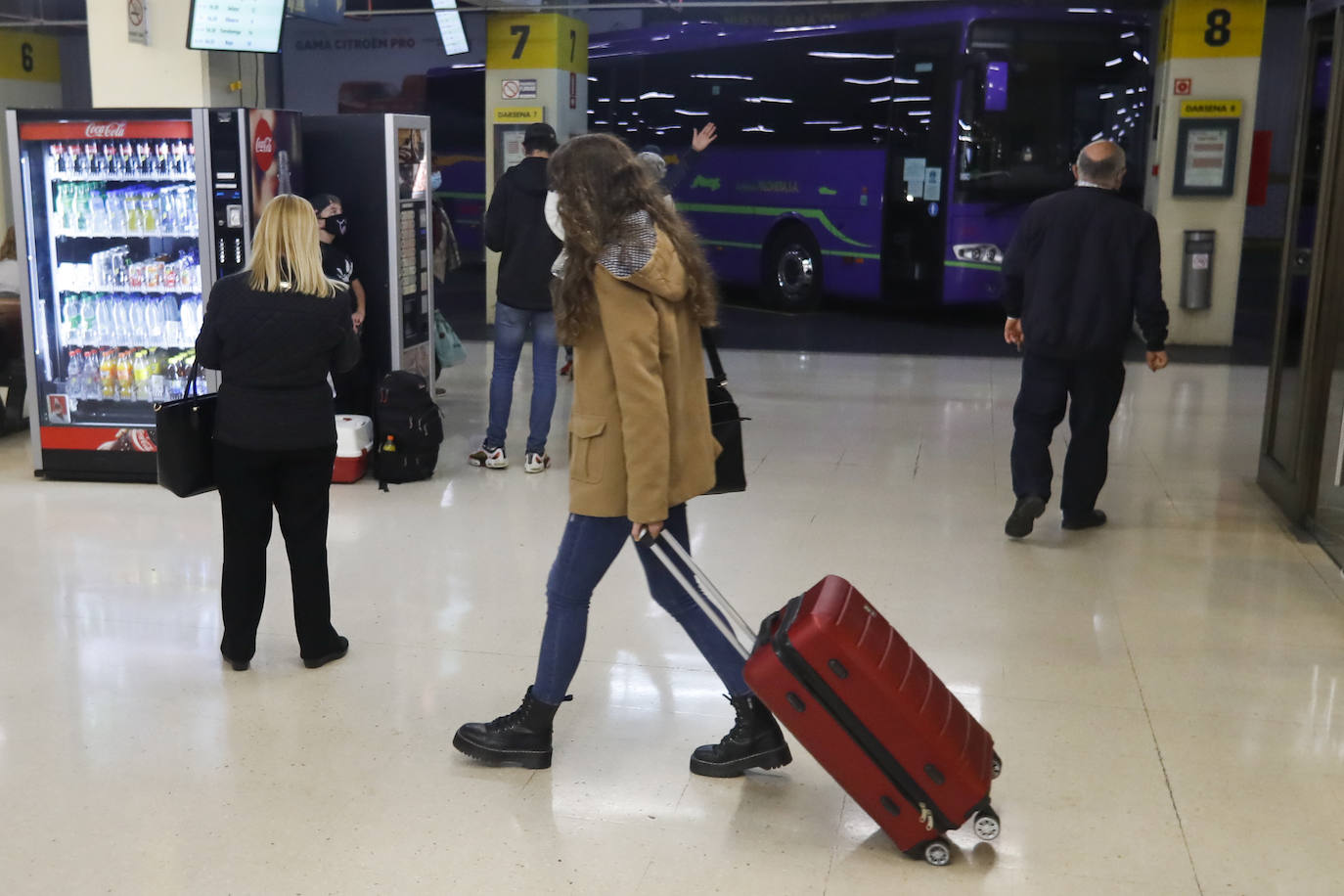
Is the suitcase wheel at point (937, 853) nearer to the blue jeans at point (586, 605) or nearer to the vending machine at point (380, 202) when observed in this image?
the blue jeans at point (586, 605)

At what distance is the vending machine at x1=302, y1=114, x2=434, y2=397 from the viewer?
639 centimetres

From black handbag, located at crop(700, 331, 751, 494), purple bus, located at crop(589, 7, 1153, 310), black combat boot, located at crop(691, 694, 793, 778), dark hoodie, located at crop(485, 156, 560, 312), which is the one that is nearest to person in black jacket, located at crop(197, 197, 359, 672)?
black handbag, located at crop(700, 331, 751, 494)

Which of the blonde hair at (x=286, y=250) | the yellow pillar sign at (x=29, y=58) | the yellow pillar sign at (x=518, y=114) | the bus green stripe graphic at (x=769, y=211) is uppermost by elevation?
the yellow pillar sign at (x=29, y=58)

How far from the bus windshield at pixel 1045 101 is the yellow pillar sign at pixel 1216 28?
2.31 ft

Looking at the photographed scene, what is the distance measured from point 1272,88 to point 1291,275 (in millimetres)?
16473

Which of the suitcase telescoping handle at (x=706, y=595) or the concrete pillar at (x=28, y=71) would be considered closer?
the suitcase telescoping handle at (x=706, y=595)

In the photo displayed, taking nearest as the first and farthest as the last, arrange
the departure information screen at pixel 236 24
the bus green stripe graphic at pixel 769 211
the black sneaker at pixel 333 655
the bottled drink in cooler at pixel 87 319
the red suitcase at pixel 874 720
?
the red suitcase at pixel 874 720 → the black sneaker at pixel 333 655 → the bottled drink in cooler at pixel 87 319 → the departure information screen at pixel 236 24 → the bus green stripe graphic at pixel 769 211

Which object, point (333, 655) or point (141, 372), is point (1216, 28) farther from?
point (333, 655)

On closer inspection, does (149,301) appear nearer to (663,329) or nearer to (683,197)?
(663,329)

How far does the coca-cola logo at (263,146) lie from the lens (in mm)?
5973

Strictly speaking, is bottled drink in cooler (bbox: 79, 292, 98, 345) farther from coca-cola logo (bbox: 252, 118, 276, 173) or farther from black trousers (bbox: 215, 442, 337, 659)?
black trousers (bbox: 215, 442, 337, 659)

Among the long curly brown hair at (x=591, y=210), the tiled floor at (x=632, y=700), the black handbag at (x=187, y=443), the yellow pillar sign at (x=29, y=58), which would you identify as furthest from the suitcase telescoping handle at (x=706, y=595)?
the yellow pillar sign at (x=29, y=58)

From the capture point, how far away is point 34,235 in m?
6.16

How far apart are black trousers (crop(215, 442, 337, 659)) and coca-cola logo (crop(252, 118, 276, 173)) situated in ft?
8.56
